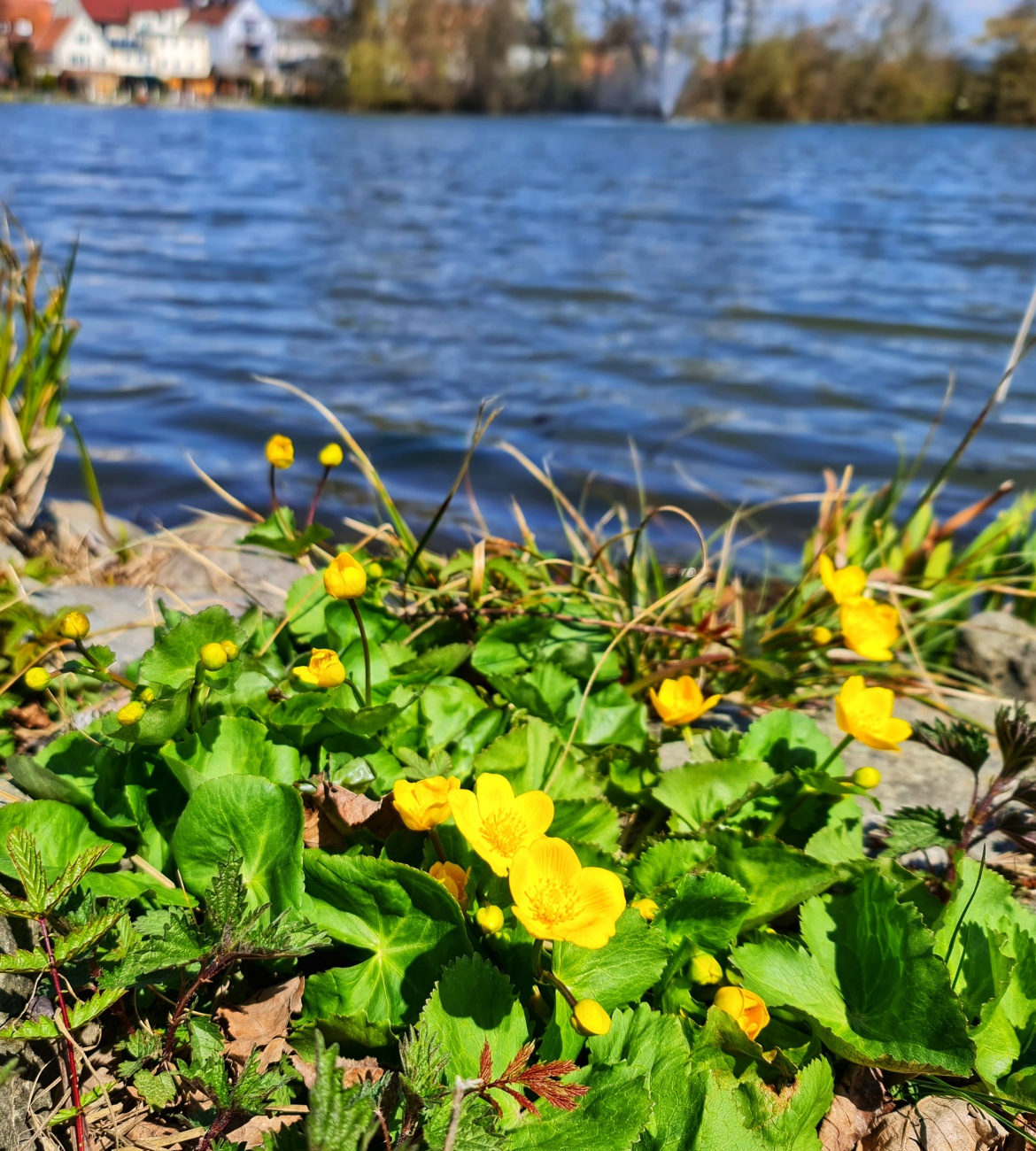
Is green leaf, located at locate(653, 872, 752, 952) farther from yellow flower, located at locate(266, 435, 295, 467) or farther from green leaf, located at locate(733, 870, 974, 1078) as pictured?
yellow flower, located at locate(266, 435, 295, 467)

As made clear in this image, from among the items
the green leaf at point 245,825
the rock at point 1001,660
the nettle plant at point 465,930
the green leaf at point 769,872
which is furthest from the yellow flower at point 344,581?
the rock at point 1001,660

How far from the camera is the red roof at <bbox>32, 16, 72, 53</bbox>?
66750 mm

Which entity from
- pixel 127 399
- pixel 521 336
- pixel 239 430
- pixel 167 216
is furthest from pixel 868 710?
pixel 167 216

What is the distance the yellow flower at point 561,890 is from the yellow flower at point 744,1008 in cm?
22

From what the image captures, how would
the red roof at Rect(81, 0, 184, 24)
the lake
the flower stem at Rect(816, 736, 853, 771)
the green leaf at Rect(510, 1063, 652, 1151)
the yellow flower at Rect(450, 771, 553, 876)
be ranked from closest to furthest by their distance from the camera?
the green leaf at Rect(510, 1063, 652, 1151) < the yellow flower at Rect(450, 771, 553, 876) < the flower stem at Rect(816, 736, 853, 771) < the lake < the red roof at Rect(81, 0, 184, 24)

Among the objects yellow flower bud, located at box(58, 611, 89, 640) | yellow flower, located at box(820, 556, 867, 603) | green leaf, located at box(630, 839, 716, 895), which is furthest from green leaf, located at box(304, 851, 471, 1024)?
yellow flower, located at box(820, 556, 867, 603)

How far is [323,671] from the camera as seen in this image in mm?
1253

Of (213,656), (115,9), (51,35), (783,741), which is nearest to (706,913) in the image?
(783,741)

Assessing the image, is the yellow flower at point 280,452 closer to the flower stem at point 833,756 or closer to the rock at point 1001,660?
the flower stem at point 833,756

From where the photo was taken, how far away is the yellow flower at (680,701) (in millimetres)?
1576

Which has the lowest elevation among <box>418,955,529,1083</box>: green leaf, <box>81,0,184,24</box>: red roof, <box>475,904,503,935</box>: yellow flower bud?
<box>418,955,529,1083</box>: green leaf

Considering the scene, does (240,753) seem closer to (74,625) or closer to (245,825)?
(245,825)

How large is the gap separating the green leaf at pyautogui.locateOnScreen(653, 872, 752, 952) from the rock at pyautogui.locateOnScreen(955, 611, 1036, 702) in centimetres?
157

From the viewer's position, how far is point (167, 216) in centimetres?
1338
